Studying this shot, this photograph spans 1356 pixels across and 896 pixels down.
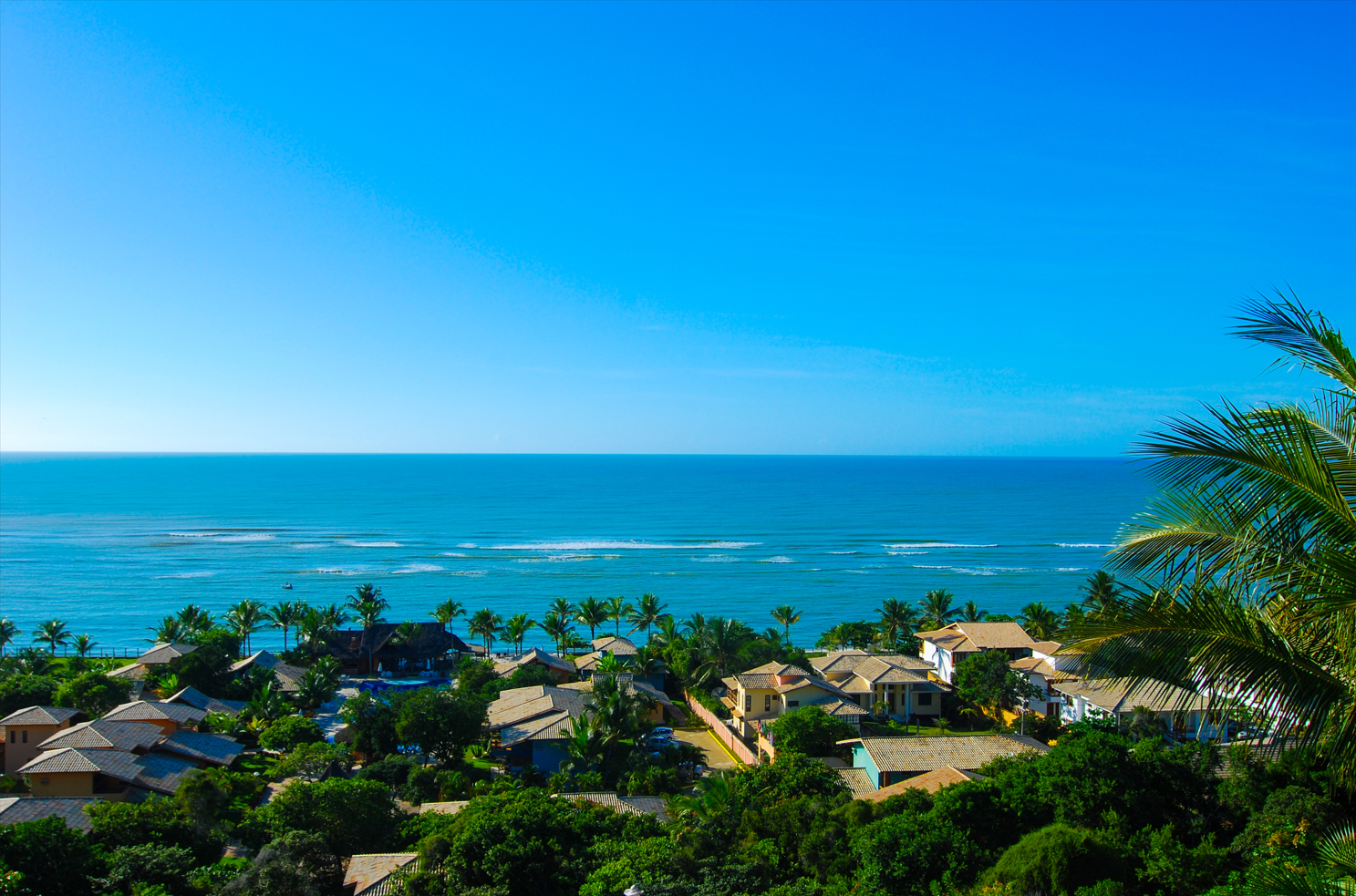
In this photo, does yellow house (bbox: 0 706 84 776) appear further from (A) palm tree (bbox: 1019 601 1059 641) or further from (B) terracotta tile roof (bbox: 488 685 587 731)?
(A) palm tree (bbox: 1019 601 1059 641)

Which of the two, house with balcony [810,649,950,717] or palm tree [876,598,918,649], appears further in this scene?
palm tree [876,598,918,649]

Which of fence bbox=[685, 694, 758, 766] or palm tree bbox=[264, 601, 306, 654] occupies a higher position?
palm tree bbox=[264, 601, 306, 654]

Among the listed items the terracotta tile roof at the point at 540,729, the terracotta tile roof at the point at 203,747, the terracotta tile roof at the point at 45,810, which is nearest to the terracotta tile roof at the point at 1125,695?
the terracotta tile roof at the point at 540,729

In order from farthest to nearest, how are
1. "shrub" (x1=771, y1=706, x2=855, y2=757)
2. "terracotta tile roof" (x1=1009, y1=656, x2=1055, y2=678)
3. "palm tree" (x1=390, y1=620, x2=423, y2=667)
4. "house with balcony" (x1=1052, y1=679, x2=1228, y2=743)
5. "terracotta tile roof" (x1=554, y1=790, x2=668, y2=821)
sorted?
"palm tree" (x1=390, y1=620, x2=423, y2=667) → "terracotta tile roof" (x1=1009, y1=656, x2=1055, y2=678) → "shrub" (x1=771, y1=706, x2=855, y2=757) → "house with balcony" (x1=1052, y1=679, x2=1228, y2=743) → "terracotta tile roof" (x1=554, y1=790, x2=668, y2=821)

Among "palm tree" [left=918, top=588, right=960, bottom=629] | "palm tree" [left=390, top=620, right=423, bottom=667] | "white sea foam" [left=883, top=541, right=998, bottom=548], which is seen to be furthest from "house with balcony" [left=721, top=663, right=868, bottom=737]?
"white sea foam" [left=883, top=541, right=998, bottom=548]

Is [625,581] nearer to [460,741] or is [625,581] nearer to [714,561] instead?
[714,561]

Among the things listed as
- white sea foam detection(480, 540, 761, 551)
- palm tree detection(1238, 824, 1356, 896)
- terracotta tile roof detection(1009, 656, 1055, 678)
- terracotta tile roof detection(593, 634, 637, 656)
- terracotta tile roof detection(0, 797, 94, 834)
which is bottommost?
terracotta tile roof detection(593, 634, 637, 656)

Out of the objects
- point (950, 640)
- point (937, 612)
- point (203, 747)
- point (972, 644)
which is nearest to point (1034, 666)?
point (972, 644)

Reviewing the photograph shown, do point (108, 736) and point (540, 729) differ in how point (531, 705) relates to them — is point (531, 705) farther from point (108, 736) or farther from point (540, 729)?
point (108, 736)
